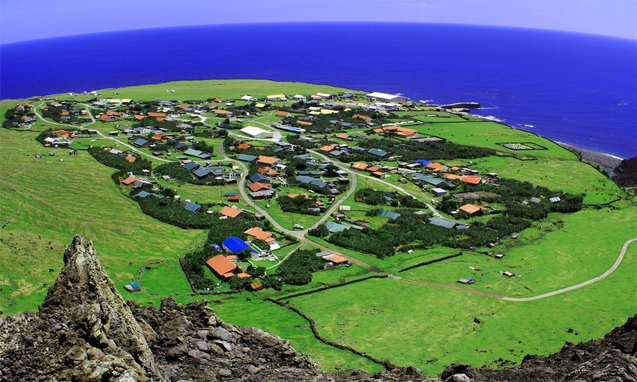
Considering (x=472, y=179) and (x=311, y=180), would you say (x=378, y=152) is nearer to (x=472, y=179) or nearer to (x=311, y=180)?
(x=472, y=179)

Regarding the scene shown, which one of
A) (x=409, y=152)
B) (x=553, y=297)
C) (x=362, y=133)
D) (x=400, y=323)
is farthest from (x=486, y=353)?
(x=362, y=133)

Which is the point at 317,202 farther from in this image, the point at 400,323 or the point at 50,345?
the point at 50,345

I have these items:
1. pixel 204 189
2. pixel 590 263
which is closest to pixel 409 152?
pixel 204 189

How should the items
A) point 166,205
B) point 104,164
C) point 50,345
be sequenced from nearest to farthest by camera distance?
point 50,345
point 166,205
point 104,164

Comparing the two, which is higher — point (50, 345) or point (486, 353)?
point (50, 345)

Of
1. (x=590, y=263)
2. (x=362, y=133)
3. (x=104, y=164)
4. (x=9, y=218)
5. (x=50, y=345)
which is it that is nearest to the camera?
(x=50, y=345)

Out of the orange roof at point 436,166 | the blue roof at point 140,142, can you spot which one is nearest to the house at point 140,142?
the blue roof at point 140,142

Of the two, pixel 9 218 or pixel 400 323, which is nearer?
pixel 400 323
